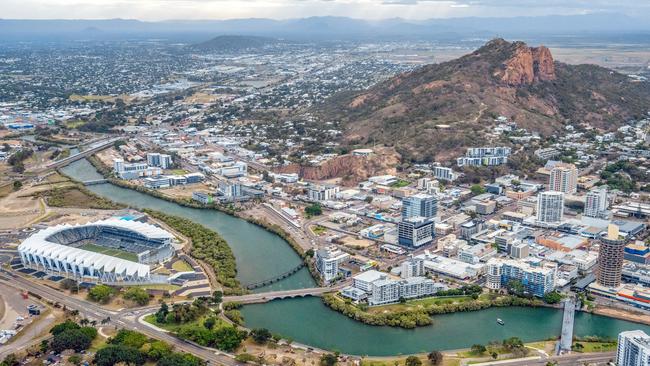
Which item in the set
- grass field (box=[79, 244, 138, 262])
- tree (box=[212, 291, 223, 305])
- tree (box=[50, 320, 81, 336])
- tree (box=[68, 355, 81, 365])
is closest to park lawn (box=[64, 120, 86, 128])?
grass field (box=[79, 244, 138, 262])

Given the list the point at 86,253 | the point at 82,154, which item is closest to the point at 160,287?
the point at 86,253

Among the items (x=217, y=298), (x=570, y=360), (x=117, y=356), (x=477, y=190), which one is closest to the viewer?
(x=117, y=356)

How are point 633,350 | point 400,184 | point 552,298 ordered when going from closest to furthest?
point 633,350 → point 552,298 → point 400,184

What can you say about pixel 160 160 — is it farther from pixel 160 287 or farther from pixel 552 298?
pixel 552 298

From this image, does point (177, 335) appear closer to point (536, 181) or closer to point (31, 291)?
point (31, 291)

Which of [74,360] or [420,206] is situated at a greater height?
[420,206]

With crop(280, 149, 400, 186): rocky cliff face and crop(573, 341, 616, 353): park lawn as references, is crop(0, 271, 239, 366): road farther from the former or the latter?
crop(280, 149, 400, 186): rocky cliff face
